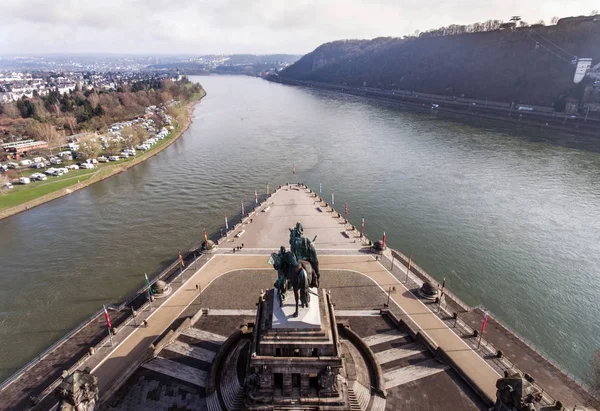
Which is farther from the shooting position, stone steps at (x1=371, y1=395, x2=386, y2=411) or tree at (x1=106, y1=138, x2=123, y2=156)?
tree at (x1=106, y1=138, x2=123, y2=156)

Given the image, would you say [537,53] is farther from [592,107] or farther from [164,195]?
[164,195]

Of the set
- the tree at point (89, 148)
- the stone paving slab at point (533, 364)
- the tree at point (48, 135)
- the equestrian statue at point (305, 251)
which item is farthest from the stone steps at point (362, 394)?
the tree at point (48, 135)

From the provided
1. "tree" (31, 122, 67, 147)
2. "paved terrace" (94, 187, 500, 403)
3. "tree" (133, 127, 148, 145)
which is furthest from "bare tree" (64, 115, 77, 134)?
"paved terrace" (94, 187, 500, 403)

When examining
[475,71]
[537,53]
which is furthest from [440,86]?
[537,53]

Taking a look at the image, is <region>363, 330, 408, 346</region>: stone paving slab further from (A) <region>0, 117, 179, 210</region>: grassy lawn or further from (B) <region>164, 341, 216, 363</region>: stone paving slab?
(A) <region>0, 117, 179, 210</region>: grassy lawn

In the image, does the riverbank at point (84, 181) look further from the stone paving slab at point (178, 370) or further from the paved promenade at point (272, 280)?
the stone paving slab at point (178, 370)

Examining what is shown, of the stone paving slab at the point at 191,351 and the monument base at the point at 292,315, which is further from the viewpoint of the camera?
the stone paving slab at the point at 191,351

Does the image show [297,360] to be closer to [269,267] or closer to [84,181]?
[269,267]
